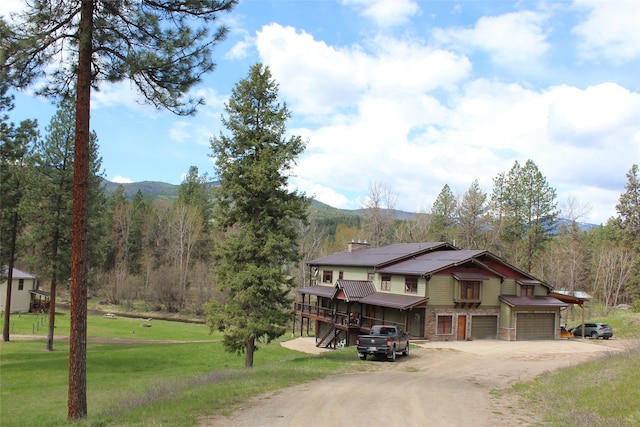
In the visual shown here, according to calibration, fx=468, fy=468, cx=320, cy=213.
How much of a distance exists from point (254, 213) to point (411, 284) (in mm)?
14507

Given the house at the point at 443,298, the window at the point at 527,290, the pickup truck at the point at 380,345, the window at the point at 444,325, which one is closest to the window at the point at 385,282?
the house at the point at 443,298

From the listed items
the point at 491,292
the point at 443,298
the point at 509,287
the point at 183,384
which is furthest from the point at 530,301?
the point at 183,384

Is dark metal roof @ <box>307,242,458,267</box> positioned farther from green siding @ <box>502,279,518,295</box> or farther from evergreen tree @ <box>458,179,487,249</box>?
evergreen tree @ <box>458,179,487,249</box>

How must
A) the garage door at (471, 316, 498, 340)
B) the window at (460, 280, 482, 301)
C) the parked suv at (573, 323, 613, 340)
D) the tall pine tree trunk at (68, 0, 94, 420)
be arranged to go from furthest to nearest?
1. the parked suv at (573, 323, 613, 340)
2. the garage door at (471, 316, 498, 340)
3. the window at (460, 280, 482, 301)
4. the tall pine tree trunk at (68, 0, 94, 420)

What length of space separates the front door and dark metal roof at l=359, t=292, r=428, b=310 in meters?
3.70

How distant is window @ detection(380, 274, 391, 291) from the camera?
117ft

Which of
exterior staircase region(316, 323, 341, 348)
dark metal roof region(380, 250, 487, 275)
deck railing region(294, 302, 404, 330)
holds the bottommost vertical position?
exterior staircase region(316, 323, 341, 348)

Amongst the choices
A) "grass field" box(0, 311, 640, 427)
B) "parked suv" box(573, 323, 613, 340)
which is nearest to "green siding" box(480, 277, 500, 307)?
"parked suv" box(573, 323, 613, 340)

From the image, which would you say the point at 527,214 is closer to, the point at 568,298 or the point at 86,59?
the point at 568,298

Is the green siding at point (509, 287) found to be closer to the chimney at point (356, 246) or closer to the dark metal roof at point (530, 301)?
the dark metal roof at point (530, 301)

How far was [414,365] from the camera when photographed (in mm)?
21656

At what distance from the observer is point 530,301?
35094mm

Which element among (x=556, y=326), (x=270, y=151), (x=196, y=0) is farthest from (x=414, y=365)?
(x=556, y=326)

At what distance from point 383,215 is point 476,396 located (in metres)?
51.2
